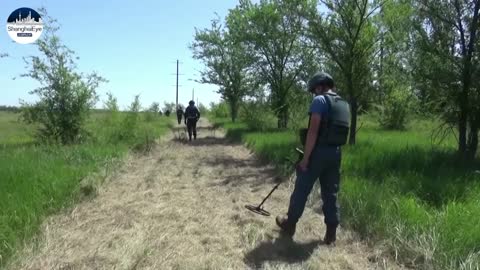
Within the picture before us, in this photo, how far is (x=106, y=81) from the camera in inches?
698

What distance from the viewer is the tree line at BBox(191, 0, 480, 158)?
10297 millimetres

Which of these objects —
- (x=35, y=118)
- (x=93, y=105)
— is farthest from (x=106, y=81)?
(x=35, y=118)

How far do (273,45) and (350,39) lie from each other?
31.7 ft

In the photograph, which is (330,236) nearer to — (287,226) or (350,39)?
(287,226)

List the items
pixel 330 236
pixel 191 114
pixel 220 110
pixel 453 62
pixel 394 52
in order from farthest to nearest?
pixel 220 110 → pixel 191 114 → pixel 394 52 → pixel 453 62 → pixel 330 236

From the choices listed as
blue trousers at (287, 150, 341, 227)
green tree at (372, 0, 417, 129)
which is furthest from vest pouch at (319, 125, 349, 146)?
green tree at (372, 0, 417, 129)

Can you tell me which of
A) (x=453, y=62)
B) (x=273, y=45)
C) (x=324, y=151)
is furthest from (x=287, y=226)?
(x=273, y=45)

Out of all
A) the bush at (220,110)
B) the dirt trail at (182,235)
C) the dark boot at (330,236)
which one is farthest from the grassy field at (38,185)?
the bush at (220,110)

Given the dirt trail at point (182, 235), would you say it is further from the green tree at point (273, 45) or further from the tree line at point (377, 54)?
the green tree at point (273, 45)

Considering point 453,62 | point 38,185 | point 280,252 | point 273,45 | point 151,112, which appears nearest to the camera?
point 280,252

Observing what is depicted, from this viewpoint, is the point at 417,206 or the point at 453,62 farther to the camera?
the point at 453,62

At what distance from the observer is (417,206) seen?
5871mm

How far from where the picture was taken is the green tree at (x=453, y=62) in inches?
397

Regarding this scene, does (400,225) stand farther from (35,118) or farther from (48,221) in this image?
(35,118)
